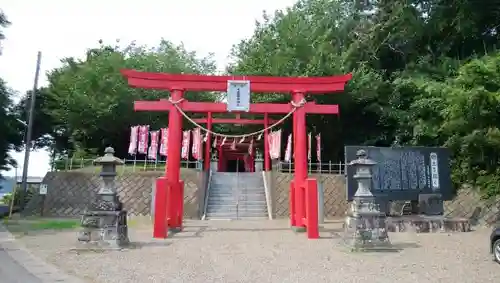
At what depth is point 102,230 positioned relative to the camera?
914cm

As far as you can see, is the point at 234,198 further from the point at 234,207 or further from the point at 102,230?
the point at 102,230

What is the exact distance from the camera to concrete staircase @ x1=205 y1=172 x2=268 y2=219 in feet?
58.1

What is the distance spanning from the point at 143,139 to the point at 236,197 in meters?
6.63

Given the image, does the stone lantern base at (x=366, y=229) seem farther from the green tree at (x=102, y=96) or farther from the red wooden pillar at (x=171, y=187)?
the green tree at (x=102, y=96)

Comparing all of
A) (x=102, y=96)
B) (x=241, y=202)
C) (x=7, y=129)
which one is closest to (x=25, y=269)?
(x=241, y=202)

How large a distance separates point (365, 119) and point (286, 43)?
641 cm

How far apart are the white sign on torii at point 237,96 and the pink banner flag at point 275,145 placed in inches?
271

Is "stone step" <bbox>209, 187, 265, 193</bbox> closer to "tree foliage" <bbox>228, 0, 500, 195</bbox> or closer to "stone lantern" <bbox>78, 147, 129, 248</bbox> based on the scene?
"tree foliage" <bbox>228, 0, 500, 195</bbox>

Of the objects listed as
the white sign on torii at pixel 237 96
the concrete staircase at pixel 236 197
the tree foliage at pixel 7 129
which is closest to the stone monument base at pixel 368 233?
the white sign on torii at pixel 237 96

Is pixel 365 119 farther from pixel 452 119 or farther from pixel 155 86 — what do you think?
pixel 155 86

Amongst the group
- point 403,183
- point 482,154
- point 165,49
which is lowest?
point 403,183

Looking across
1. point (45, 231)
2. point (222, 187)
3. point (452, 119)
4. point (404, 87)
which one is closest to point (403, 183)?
point (452, 119)

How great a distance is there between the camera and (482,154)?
14.6 meters

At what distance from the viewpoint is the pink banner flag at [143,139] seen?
2169cm
